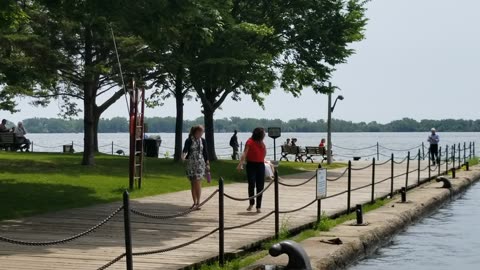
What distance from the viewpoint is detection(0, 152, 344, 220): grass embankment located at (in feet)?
52.6

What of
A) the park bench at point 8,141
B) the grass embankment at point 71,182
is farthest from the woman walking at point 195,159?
the park bench at point 8,141

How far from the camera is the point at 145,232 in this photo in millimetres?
12180

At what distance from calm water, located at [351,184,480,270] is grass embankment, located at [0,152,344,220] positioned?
21.5ft

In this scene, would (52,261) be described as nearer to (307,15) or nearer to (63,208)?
(63,208)

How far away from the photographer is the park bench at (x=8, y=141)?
37438 millimetres

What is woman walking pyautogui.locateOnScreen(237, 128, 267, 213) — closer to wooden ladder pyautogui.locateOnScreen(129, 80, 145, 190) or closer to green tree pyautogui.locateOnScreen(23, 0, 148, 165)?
wooden ladder pyautogui.locateOnScreen(129, 80, 145, 190)

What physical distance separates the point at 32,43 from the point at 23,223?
13.5 meters

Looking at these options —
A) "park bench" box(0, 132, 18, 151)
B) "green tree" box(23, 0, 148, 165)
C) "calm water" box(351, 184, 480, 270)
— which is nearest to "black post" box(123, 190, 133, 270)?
"calm water" box(351, 184, 480, 270)

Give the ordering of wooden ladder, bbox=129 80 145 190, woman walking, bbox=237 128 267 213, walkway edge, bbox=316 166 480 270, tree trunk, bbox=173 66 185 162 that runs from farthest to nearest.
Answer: tree trunk, bbox=173 66 185 162
wooden ladder, bbox=129 80 145 190
woman walking, bbox=237 128 267 213
walkway edge, bbox=316 166 480 270

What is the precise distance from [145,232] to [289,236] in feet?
7.71

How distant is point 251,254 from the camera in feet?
35.4

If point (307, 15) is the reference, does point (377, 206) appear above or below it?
below

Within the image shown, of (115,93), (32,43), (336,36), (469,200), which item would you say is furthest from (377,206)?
(115,93)

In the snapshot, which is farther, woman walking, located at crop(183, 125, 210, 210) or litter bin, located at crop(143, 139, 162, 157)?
litter bin, located at crop(143, 139, 162, 157)
